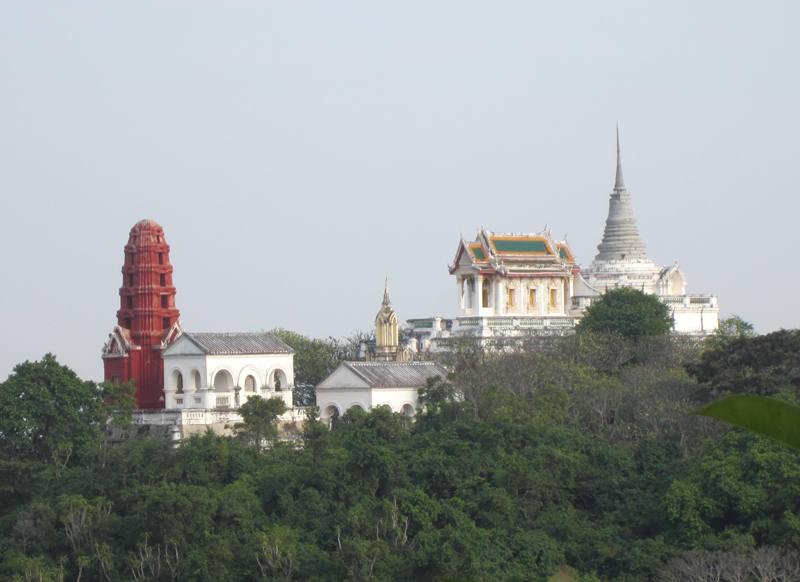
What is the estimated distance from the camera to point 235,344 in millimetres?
51469

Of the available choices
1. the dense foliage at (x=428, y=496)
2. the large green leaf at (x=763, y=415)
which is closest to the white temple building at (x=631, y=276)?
the dense foliage at (x=428, y=496)

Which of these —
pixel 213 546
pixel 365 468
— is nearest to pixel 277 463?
pixel 365 468

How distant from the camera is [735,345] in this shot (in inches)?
1729

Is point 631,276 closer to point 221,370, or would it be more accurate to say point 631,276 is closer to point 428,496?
point 221,370

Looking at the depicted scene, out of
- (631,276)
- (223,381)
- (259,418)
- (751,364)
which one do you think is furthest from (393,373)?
(631,276)

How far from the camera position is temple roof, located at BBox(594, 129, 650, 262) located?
239 feet

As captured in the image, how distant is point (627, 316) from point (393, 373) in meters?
9.37

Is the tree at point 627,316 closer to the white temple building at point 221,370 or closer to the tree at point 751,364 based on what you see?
the white temple building at point 221,370

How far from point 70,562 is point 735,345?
17.8m

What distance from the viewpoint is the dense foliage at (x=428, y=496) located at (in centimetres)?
3400

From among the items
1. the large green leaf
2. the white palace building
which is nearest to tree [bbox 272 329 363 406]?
the white palace building

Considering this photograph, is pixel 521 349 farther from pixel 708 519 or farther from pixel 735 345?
pixel 708 519

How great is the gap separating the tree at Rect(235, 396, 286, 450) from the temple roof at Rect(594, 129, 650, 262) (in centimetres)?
2849

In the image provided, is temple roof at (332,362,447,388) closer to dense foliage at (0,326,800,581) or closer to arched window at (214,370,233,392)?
arched window at (214,370,233,392)
